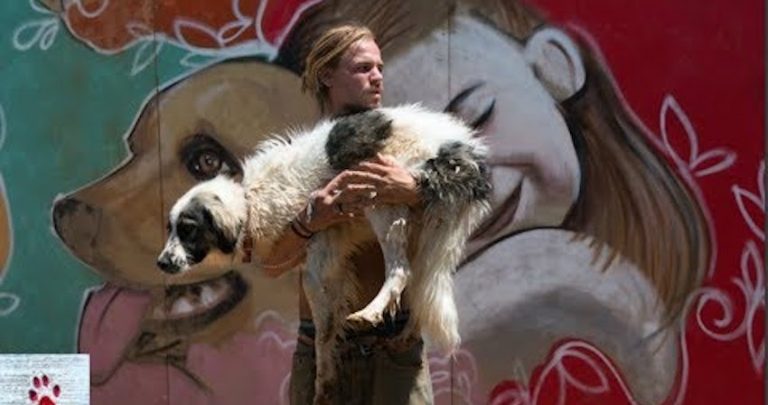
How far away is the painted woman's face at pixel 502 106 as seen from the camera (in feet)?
21.5

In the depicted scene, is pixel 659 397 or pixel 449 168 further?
pixel 659 397

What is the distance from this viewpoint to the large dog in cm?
383

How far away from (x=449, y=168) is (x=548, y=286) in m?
2.85

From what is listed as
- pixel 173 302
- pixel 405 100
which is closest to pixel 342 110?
pixel 405 100

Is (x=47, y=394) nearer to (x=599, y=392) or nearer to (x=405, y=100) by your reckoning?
(x=405, y=100)

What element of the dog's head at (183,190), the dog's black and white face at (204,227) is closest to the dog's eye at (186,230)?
the dog's black and white face at (204,227)

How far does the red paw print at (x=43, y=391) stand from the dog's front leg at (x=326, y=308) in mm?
1841

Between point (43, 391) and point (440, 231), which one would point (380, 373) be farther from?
point (43, 391)

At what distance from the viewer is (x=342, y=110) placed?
3955 mm

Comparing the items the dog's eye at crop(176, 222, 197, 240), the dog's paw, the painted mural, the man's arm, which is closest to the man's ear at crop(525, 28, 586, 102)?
the painted mural

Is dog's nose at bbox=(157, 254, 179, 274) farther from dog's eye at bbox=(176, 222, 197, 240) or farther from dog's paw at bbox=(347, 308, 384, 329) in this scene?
dog's paw at bbox=(347, 308, 384, 329)

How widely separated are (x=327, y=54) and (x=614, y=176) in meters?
2.91

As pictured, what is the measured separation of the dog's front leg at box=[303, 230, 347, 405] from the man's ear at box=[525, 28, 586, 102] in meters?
2.88

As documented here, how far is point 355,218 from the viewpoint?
151 inches
